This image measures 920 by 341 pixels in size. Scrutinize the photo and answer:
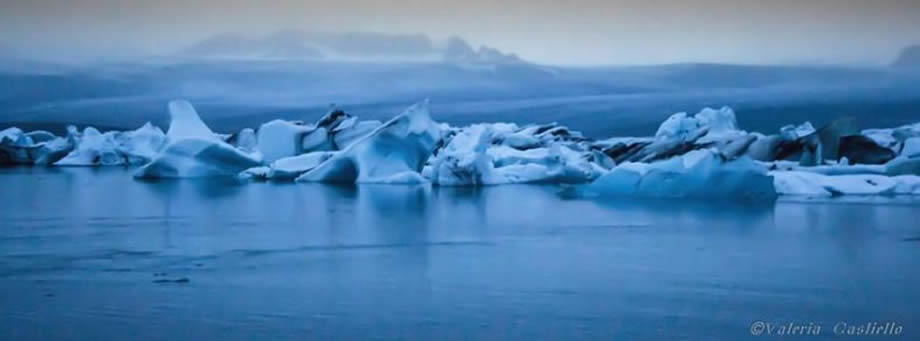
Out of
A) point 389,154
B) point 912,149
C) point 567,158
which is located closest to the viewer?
point 389,154

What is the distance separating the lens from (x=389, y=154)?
13242mm

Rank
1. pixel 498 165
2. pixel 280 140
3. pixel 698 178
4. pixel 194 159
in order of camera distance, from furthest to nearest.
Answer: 1. pixel 498 165
2. pixel 280 140
3. pixel 194 159
4. pixel 698 178

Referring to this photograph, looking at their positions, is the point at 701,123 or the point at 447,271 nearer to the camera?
the point at 447,271

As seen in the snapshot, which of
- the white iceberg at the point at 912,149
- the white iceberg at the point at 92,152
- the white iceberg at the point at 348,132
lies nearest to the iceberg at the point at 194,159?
the white iceberg at the point at 348,132

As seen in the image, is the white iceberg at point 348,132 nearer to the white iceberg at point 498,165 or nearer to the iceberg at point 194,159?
the white iceberg at point 498,165

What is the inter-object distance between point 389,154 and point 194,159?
273 cm

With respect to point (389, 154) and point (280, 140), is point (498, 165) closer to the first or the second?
point (280, 140)

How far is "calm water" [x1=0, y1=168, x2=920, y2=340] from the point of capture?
3.59 metres

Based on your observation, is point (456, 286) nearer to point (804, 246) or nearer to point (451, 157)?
point (804, 246)

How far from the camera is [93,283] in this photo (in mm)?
4422

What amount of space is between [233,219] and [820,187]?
5.75 meters

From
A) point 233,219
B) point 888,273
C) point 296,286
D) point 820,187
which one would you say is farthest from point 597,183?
point 296,286

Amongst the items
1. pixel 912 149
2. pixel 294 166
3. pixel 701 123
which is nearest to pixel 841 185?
pixel 912 149

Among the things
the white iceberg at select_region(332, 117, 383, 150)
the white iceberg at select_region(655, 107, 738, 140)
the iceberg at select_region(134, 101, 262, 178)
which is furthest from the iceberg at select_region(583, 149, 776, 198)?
the white iceberg at select_region(655, 107, 738, 140)
